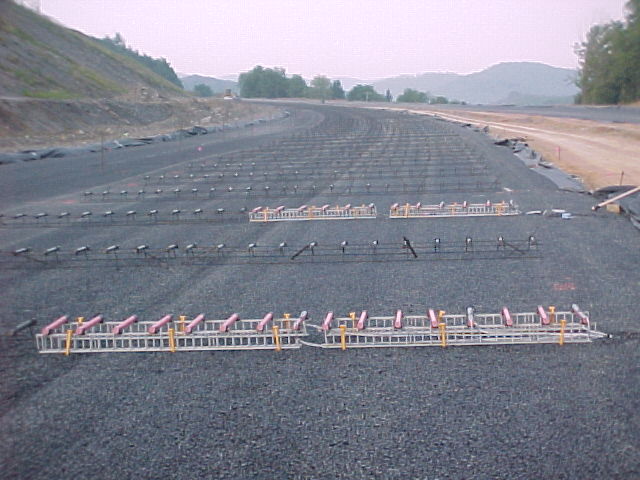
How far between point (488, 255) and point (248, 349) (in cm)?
474

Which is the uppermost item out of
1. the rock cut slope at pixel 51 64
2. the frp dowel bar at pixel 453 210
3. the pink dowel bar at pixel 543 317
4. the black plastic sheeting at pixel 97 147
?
the rock cut slope at pixel 51 64

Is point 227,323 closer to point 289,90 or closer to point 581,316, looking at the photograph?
point 581,316

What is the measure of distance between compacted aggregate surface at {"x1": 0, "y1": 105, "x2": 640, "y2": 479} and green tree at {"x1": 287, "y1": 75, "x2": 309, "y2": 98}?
93.4m

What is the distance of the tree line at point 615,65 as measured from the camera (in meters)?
54.7

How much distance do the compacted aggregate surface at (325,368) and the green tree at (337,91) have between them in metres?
99.6

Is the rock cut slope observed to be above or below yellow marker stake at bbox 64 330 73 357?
above

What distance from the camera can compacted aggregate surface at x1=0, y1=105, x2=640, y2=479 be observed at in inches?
162

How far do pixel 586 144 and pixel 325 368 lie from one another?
2498 centimetres

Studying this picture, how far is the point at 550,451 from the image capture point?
4.05m

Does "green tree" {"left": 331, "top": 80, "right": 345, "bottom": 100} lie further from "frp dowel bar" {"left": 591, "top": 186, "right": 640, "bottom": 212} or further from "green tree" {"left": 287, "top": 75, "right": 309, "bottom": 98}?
"frp dowel bar" {"left": 591, "top": 186, "right": 640, "bottom": 212}

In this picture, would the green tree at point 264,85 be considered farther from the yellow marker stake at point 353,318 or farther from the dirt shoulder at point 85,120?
the yellow marker stake at point 353,318

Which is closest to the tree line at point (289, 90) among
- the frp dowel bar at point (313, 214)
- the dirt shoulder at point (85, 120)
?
the dirt shoulder at point (85, 120)

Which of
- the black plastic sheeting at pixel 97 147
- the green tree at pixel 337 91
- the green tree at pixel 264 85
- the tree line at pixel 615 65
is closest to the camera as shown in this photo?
the black plastic sheeting at pixel 97 147

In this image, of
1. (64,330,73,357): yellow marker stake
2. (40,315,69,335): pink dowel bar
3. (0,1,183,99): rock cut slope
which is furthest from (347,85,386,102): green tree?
(64,330,73,357): yellow marker stake
